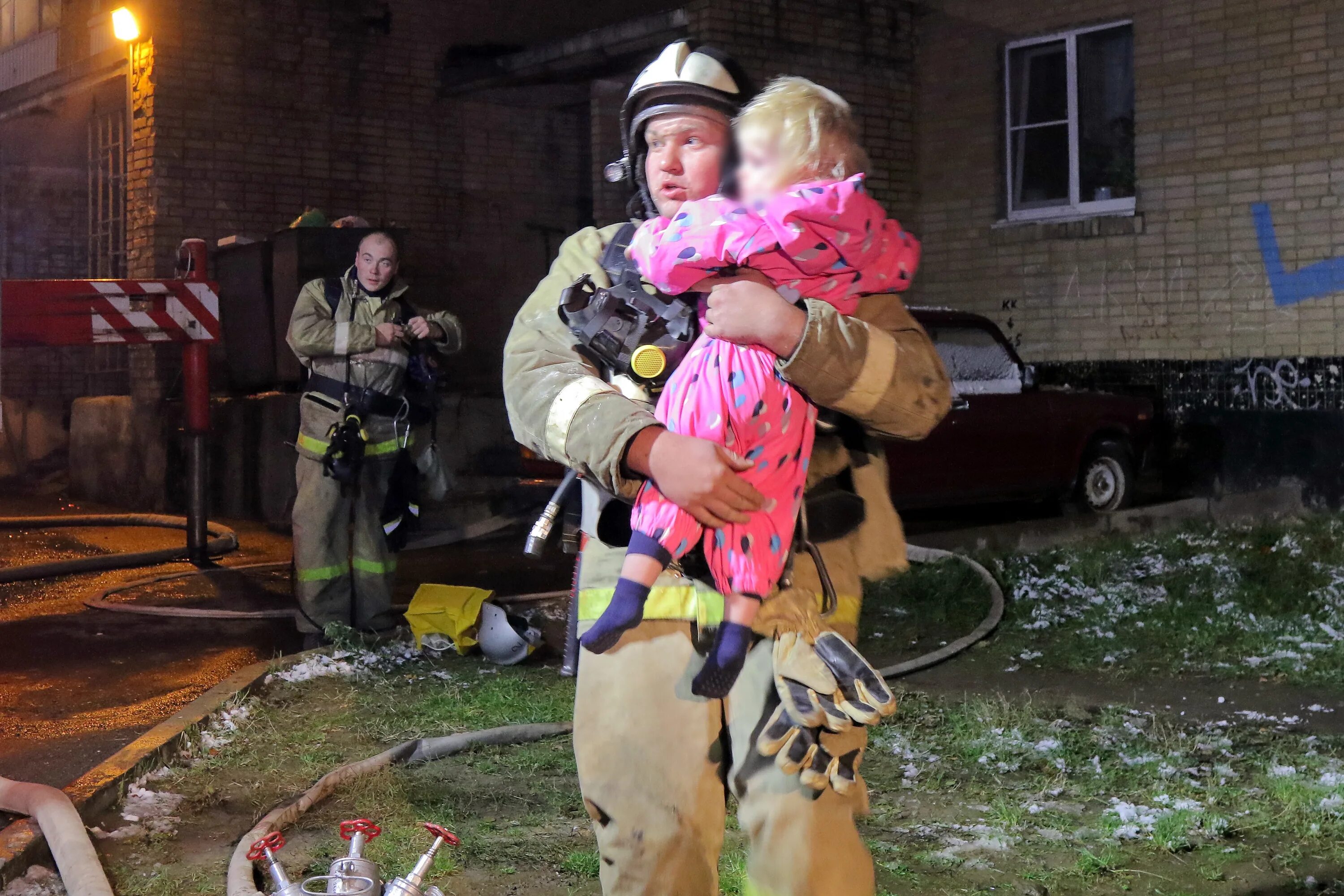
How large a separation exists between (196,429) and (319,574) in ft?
9.61

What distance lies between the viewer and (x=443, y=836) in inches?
101

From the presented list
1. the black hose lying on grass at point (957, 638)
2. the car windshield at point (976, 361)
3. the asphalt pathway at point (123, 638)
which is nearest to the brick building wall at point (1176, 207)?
the car windshield at point (976, 361)

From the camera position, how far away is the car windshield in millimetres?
10023

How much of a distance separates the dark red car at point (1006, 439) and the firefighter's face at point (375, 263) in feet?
13.3

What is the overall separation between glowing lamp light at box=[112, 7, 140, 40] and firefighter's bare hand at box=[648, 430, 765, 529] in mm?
11442

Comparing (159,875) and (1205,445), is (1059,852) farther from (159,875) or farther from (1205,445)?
(1205,445)

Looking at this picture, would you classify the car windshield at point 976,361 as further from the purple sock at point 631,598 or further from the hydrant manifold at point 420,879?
the purple sock at point 631,598

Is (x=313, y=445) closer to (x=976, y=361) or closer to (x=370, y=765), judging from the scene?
(x=370, y=765)

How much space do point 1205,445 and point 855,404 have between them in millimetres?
10278

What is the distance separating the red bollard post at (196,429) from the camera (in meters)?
8.84

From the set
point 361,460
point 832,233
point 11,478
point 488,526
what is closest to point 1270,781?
point 832,233

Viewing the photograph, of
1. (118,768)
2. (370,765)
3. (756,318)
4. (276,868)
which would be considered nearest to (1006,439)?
(370,765)

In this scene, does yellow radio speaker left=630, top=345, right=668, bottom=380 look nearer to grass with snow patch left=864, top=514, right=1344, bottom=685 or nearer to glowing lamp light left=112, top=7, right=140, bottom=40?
grass with snow patch left=864, top=514, right=1344, bottom=685

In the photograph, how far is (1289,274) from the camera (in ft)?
35.6
